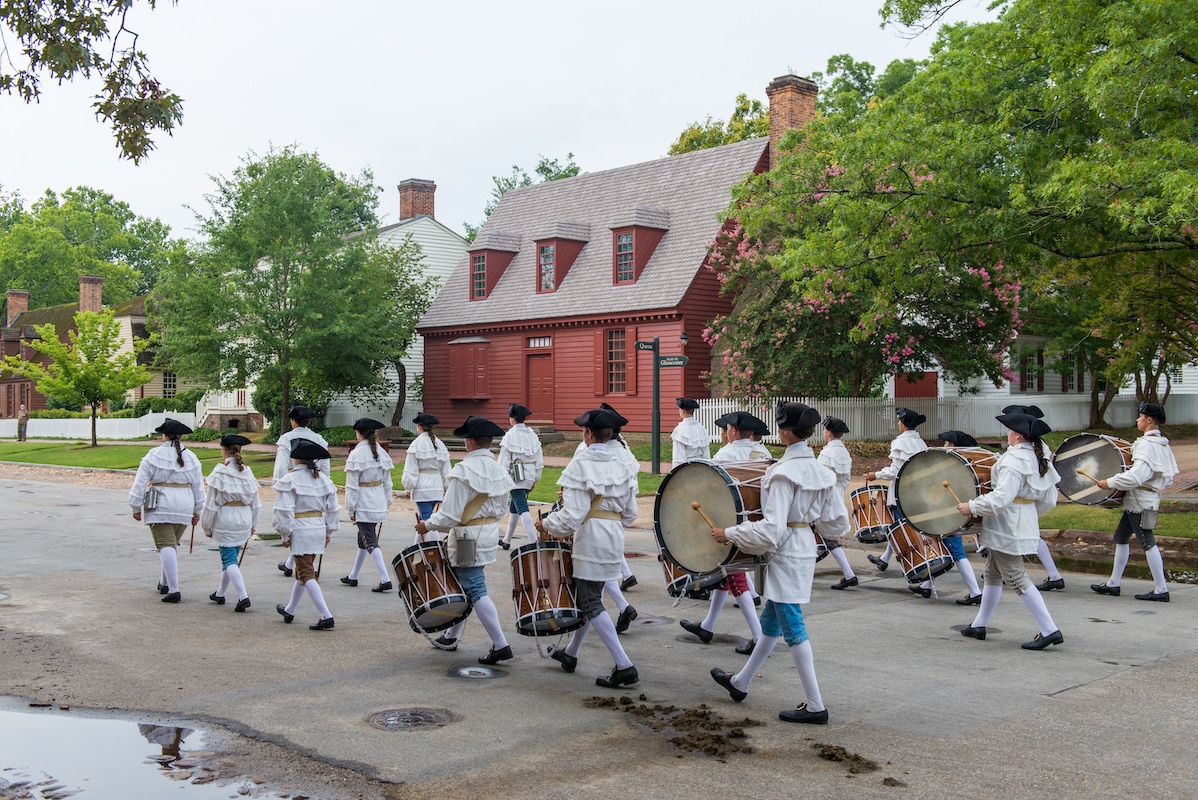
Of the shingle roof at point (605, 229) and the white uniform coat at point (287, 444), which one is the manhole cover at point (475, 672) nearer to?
the white uniform coat at point (287, 444)

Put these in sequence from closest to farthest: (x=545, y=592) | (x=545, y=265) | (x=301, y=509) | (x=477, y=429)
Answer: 1. (x=545, y=592)
2. (x=477, y=429)
3. (x=301, y=509)
4. (x=545, y=265)

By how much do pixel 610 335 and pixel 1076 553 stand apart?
20626 mm

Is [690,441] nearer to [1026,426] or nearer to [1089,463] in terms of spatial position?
[1089,463]

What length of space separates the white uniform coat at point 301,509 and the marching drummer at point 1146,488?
25.4 ft

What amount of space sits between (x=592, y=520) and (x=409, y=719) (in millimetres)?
1922

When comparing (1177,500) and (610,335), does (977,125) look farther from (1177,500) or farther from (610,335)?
(610,335)

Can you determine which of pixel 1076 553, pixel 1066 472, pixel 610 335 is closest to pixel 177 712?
pixel 1066 472

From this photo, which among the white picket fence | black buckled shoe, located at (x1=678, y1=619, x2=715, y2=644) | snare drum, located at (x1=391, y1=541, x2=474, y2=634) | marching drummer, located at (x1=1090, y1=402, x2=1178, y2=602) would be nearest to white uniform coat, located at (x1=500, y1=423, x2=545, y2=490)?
black buckled shoe, located at (x1=678, y1=619, x2=715, y2=644)

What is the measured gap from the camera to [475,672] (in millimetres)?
7887

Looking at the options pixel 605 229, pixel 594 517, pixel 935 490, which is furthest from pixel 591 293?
pixel 594 517

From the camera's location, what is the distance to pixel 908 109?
49.4ft

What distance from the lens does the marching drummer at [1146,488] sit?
35.0ft

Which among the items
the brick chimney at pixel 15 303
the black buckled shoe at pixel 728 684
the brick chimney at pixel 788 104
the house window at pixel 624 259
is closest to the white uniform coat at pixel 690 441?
the black buckled shoe at pixel 728 684

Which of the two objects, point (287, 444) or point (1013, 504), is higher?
point (287, 444)
